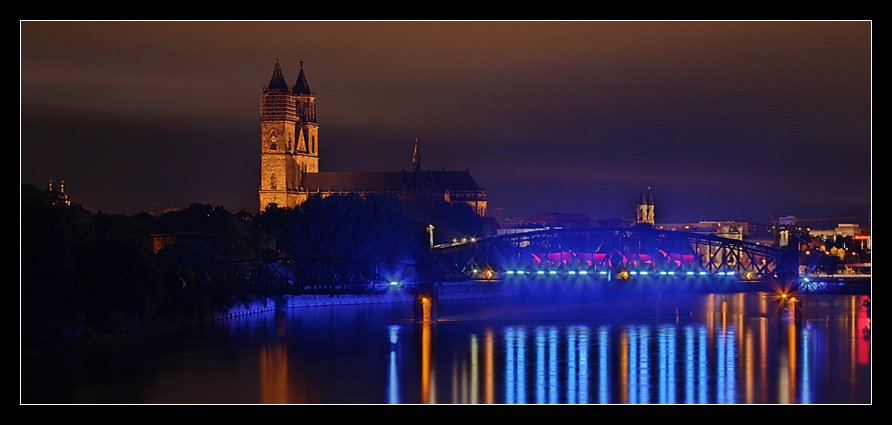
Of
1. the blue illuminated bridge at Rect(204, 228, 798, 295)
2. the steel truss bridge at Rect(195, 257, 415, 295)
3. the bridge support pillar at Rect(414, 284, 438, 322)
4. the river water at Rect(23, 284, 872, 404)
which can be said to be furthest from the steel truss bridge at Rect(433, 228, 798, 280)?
the steel truss bridge at Rect(195, 257, 415, 295)

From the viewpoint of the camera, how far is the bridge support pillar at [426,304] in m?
77.7

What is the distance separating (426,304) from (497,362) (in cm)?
2434

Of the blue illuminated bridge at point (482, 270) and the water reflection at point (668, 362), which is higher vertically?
the blue illuminated bridge at point (482, 270)

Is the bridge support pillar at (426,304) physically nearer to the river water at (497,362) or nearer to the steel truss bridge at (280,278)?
the river water at (497,362)

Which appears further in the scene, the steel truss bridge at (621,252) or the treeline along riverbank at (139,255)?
the steel truss bridge at (621,252)

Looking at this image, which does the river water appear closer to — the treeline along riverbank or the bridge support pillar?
the bridge support pillar

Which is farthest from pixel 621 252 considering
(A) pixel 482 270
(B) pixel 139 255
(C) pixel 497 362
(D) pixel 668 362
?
(B) pixel 139 255

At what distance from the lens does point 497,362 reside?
54.5 m

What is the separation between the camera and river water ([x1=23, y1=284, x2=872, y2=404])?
44688 mm

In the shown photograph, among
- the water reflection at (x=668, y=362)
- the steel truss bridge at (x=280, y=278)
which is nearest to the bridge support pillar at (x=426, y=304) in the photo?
the steel truss bridge at (x=280, y=278)

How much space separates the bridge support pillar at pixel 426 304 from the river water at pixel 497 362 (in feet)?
5.95
